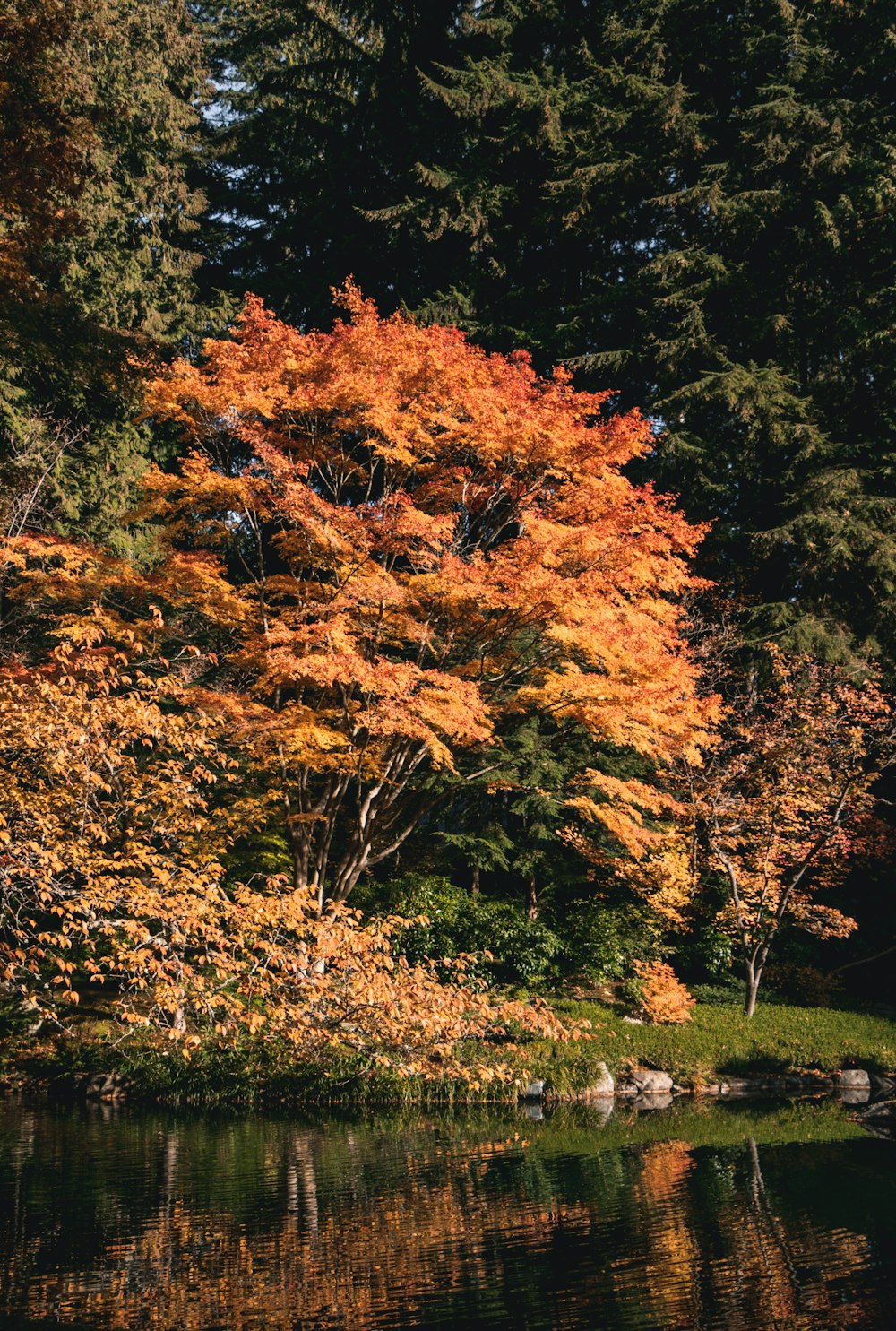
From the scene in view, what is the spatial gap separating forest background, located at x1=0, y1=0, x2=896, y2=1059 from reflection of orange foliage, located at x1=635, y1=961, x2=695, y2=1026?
0.61 meters

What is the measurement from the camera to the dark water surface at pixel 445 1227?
4.90 m

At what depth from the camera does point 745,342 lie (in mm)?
19375

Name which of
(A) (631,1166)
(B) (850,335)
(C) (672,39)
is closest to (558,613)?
(A) (631,1166)

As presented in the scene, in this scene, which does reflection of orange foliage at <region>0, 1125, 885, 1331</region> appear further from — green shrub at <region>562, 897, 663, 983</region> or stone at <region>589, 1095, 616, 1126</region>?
green shrub at <region>562, 897, 663, 983</region>

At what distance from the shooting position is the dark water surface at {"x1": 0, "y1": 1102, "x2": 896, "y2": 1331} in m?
4.90

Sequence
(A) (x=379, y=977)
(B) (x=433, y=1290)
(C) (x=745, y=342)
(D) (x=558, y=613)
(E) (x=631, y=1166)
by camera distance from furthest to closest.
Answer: (C) (x=745, y=342), (D) (x=558, y=613), (A) (x=379, y=977), (E) (x=631, y=1166), (B) (x=433, y=1290)

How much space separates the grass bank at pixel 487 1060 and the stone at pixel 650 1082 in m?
0.16

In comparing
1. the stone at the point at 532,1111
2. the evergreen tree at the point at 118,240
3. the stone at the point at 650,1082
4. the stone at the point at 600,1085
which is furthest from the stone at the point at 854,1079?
the evergreen tree at the point at 118,240

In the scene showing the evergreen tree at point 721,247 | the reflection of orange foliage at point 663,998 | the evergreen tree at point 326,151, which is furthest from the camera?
the evergreen tree at point 326,151

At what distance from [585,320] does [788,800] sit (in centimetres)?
1105

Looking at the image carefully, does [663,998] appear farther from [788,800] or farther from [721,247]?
[721,247]

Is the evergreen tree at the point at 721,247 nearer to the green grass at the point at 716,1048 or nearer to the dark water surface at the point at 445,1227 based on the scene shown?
the green grass at the point at 716,1048

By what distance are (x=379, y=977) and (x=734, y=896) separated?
7.28 metres

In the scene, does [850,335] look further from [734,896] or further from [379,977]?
[379,977]
